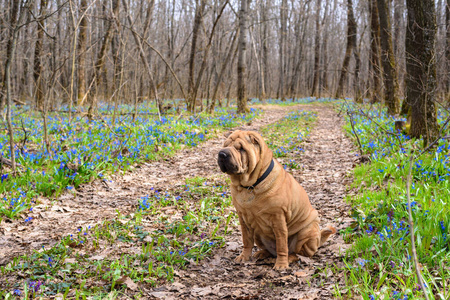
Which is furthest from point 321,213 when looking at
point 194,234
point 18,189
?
point 18,189

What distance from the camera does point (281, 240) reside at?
3225 millimetres

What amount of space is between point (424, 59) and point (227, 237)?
4.88 m

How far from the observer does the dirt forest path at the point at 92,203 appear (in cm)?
381

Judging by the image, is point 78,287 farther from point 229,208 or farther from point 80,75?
point 80,75

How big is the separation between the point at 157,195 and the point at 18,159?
2579mm

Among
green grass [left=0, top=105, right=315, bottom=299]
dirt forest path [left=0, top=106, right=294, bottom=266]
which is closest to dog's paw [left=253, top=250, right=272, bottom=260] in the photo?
green grass [left=0, top=105, right=315, bottom=299]

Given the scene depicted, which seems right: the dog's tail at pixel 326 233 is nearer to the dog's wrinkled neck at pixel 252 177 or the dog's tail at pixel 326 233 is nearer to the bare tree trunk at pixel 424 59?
the dog's wrinkled neck at pixel 252 177

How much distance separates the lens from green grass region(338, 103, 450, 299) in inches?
97.3

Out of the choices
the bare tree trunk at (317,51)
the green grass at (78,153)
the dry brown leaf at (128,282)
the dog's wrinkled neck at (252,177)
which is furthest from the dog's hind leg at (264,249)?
the bare tree trunk at (317,51)

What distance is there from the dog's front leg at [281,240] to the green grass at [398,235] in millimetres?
566

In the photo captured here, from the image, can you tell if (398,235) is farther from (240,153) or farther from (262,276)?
(240,153)

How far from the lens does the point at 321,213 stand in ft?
15.6

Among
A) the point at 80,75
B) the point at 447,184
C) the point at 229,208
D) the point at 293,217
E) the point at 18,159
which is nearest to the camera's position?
the point at 293,217

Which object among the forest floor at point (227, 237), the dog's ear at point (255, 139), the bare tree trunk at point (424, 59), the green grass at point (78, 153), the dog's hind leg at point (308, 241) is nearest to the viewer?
the forest floor at point (227, 237)
